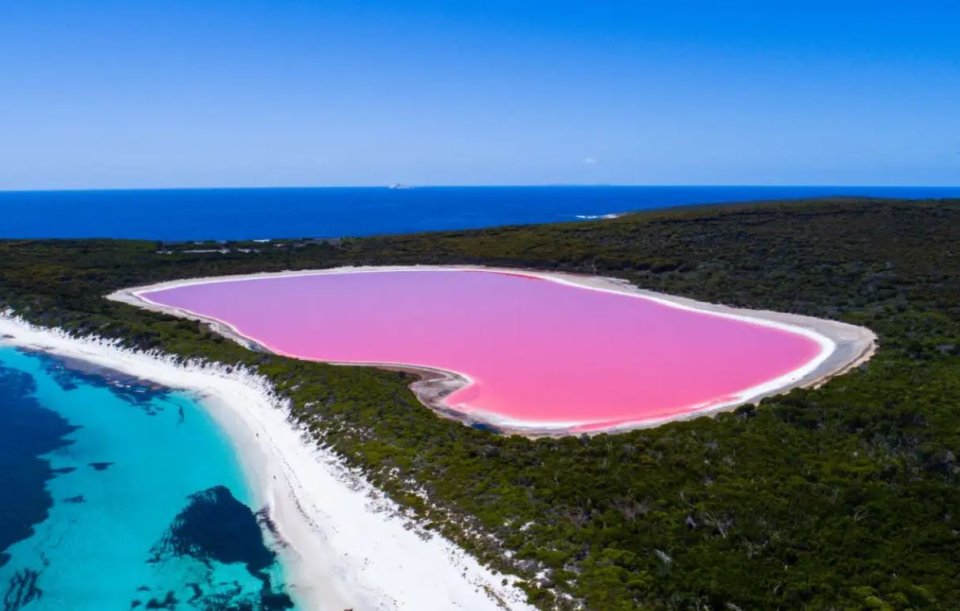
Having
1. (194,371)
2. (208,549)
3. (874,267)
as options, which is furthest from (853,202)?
(208,549)

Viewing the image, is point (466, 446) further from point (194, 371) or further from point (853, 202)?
point (853, 202)

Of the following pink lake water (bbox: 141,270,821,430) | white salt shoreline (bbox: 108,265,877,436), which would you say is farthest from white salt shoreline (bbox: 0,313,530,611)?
pink lake water (bbox: 141,270,821,430)

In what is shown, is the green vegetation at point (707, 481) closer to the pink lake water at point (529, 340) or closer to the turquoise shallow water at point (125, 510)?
the pink lake water at point (529, 340)

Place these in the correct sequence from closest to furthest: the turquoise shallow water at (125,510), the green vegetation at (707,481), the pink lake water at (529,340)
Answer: the green vegetation at (707,481)
the turquoise shallow water at (125,510)
the pink lake water at (529,340)

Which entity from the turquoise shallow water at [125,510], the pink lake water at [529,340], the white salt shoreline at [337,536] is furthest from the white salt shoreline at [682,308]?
the turquoise shallow water at [125,510]

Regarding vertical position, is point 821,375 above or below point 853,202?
below

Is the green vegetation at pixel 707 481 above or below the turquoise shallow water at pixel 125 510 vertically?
above
